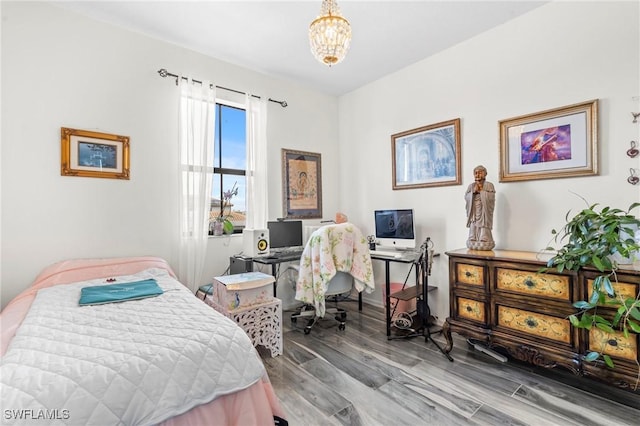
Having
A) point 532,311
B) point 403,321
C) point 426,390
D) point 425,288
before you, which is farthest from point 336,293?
point 532,311

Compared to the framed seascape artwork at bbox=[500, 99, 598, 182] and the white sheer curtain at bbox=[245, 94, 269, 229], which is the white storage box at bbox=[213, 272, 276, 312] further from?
the framed seascape artwork at bbox=[500, 99, 598, 182]

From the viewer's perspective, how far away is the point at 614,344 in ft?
5.64

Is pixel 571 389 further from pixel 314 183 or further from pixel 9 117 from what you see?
pixel 9 117

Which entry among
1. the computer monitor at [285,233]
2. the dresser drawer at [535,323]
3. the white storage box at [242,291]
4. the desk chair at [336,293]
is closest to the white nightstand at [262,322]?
the white storage box at [242,291]

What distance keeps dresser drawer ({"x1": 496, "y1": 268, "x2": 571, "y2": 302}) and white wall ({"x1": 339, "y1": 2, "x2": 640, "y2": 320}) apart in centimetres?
55

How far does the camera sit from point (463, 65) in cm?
294

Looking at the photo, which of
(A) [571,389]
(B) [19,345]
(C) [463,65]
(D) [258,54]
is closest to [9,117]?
(B) [19,345]

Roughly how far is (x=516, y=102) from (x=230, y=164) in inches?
114

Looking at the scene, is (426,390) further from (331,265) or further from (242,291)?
(242,291)

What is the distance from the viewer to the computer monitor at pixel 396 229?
309cm

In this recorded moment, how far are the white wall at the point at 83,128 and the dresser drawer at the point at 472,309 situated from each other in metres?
2.34

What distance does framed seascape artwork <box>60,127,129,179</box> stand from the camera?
7.79 ft

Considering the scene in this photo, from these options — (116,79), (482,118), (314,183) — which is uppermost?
(116,79)

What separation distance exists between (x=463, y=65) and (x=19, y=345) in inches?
147
